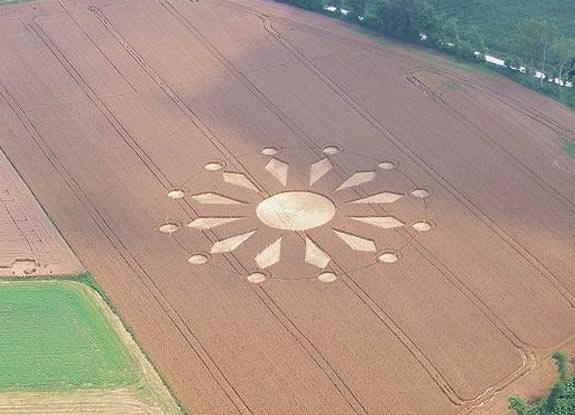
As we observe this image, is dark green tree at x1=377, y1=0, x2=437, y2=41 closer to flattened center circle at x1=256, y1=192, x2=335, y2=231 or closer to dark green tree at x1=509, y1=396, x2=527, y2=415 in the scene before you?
flattened center circle at x1=256, y1=192, x2=335, y2=231

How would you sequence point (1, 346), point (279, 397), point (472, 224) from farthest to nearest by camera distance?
point (472, 224) < point (1, 346) < point (279, 397)

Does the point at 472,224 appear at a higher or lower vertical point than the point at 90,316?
higher

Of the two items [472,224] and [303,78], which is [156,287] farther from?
[303,78]

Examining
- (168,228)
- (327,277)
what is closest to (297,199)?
(168,228)

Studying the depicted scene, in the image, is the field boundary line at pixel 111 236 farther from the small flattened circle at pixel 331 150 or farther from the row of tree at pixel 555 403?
the row of tree at pixel 555 403

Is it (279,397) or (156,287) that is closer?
(279,397)

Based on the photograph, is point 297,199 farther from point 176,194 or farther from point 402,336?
point 402,336

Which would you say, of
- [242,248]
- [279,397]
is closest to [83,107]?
[242,248]
